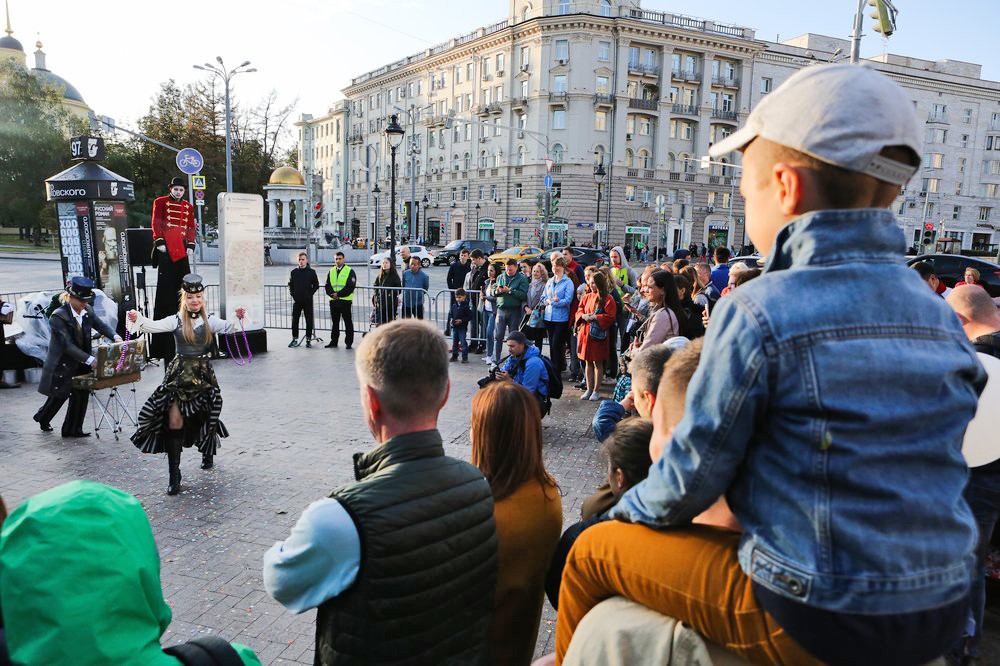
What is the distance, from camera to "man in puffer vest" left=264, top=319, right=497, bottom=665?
5.81 feet

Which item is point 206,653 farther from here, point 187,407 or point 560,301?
point 560,301

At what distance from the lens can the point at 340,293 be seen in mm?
13688

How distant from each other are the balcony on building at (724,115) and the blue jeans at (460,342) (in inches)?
2444

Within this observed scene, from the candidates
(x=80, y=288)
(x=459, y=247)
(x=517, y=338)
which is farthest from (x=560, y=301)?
(x=459, y=247)

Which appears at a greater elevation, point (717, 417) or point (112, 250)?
point (717, 417)

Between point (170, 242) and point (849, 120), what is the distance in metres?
13.3

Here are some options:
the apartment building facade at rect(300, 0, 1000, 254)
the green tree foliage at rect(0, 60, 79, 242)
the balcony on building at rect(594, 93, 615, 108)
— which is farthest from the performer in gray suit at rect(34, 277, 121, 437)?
the balcony on building at rect(594, 93, 615, 108)

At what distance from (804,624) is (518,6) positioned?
75.8m

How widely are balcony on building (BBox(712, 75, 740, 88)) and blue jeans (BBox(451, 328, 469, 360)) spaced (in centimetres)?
6306

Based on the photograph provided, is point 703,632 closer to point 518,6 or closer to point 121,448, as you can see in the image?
point 121,448

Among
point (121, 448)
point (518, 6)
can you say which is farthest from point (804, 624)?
point (518, 6)

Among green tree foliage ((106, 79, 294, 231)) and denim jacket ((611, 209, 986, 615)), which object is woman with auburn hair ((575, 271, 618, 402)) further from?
green tree foliage ((106, 79, 294, 231))

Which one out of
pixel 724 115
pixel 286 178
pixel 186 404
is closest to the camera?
pixel 186 404

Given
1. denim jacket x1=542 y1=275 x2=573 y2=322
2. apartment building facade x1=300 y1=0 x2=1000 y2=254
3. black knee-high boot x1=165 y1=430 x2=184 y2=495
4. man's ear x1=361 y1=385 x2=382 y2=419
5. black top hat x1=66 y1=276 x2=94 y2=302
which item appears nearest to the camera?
man's ear x1=361 y1=385 x2=382 y2=419
